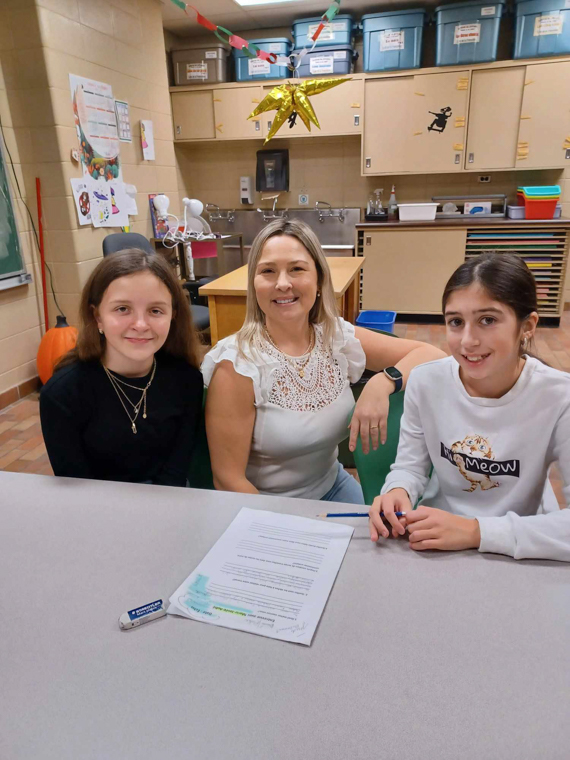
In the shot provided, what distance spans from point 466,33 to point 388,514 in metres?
4.98

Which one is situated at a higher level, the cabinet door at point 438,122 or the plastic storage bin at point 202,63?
the plastic storage bin at point 202,63

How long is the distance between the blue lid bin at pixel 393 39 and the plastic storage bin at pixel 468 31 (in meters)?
0.19

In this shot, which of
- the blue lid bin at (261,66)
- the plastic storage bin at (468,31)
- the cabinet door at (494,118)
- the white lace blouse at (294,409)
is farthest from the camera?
the blue lid bin at (261,66)

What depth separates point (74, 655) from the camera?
71cm

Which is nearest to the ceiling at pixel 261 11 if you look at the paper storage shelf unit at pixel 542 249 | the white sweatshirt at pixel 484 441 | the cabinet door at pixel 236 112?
the cabinet door at pixel 236 112

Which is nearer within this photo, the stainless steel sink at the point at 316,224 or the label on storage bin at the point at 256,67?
the label on storage bin at the point at 256,67

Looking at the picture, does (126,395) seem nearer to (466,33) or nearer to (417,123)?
(417,123)

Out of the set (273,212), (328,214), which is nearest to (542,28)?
(328,214)

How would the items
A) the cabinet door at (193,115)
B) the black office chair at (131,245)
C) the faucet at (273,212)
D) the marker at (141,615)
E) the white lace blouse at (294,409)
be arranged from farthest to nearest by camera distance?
the faucet at (273,212)
the cabinet door at (193,115)
the black office chair at (131,245)
the white lace blouse at (294,409)
the marker at (141,615)

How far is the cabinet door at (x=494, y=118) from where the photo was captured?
4570 millimetres

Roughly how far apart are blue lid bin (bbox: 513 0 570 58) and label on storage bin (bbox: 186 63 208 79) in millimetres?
2768

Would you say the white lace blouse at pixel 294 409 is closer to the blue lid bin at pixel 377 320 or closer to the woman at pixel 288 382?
the woman at pixel 288 382

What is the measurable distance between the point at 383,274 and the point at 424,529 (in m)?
4.33

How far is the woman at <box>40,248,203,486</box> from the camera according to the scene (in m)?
1.22
